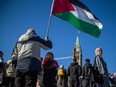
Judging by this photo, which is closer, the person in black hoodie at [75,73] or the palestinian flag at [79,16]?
the palestinian flag at [79,16]

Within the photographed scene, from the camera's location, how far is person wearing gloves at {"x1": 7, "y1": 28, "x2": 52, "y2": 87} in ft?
18.9

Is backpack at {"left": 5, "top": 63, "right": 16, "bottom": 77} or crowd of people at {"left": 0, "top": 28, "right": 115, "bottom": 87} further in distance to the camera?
backpack at {"left": 5, "top": 63, "right": 16, "bottom": 77}

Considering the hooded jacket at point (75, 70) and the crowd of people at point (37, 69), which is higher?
the hooded jacket at point (75, 70)

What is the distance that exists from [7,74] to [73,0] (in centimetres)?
320

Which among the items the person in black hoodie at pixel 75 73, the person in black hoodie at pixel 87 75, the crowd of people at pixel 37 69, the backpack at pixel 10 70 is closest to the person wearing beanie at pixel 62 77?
the crowd of people at pixel 37 69

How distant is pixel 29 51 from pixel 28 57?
0.14m

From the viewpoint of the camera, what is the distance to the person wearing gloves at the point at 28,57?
5.76 m

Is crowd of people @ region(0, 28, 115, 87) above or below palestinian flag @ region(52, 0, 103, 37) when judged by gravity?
below

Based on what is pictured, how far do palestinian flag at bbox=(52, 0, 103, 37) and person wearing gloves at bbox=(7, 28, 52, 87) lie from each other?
2.43 metres

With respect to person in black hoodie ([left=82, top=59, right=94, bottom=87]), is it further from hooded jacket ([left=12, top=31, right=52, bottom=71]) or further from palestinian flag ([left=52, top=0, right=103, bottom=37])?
hooded jacket ([left=12, top=31, right=52, bottom=71])

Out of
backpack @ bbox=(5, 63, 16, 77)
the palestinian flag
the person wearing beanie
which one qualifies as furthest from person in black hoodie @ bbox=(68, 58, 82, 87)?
backpack @ bbox=(5, 63, 16, 77)

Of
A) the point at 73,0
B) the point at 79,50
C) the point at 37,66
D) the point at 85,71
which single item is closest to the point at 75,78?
the point at 85,71

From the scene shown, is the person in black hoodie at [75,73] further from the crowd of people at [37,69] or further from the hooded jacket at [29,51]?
the hooded jacket at [29,51]

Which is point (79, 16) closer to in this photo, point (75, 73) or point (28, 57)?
point (28, 57)
